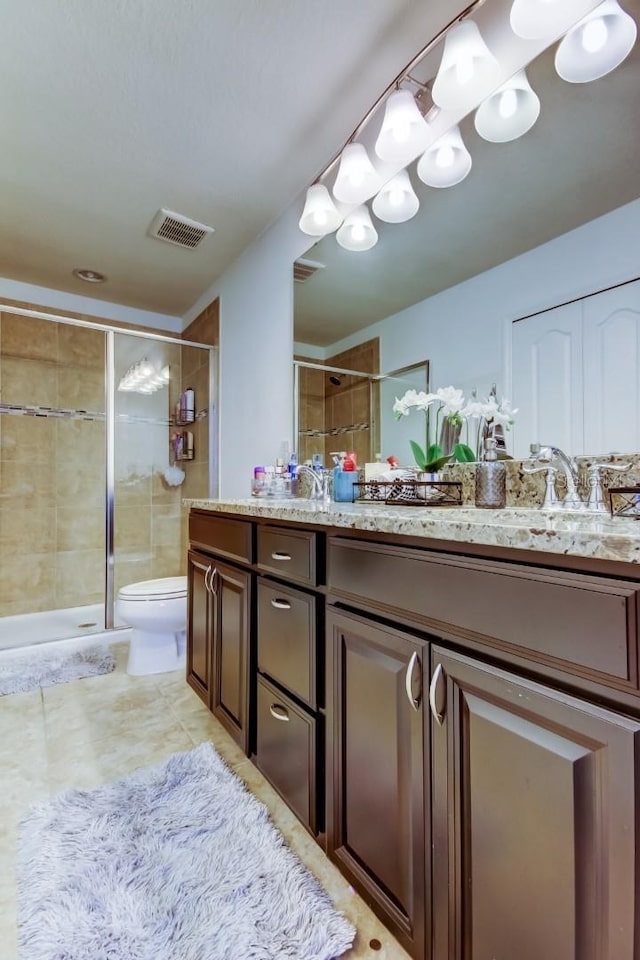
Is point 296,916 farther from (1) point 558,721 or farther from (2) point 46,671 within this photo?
(2) point 46,671

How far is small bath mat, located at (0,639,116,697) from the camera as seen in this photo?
6.70 feet

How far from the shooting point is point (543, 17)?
1095mm

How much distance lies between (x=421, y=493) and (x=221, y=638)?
0.80m

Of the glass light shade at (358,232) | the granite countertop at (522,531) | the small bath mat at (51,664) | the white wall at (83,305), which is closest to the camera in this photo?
the granite countertop at (522,531)

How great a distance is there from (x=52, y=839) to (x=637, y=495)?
156 cm

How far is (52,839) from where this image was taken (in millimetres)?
1119

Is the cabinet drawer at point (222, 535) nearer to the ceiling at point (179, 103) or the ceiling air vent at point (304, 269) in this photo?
the ceiling air vent at point (304, 269)

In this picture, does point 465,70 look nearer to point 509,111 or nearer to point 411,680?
point 509,111

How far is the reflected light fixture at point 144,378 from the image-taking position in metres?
3.05

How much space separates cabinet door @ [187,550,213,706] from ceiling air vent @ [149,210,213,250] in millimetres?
1644

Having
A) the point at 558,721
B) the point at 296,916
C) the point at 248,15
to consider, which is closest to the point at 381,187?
the point at 248,15

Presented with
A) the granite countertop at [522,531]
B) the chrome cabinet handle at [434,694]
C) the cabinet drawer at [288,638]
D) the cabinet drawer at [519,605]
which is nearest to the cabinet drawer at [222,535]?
the cabinet drawer at [288,638]

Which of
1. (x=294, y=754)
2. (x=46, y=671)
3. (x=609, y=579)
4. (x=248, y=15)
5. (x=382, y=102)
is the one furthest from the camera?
(x=46, y=671)

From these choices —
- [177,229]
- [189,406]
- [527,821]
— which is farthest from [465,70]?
[189,406]
